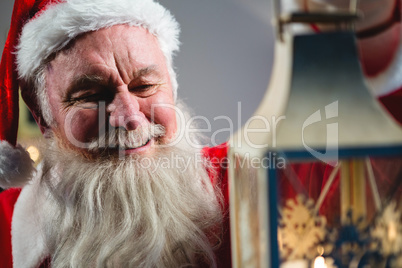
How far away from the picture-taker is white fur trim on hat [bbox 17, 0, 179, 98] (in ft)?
3.13

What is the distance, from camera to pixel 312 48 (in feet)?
1.72

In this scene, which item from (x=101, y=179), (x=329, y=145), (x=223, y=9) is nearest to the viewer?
(x=329, y=145)

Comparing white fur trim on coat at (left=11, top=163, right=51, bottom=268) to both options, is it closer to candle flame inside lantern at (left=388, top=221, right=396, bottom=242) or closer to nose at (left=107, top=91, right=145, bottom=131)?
nose at (left=107, top=91, right=145, bottom=131)

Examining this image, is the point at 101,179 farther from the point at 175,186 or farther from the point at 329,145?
the point at 329,145

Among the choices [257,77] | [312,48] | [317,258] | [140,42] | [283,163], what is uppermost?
[257,77]

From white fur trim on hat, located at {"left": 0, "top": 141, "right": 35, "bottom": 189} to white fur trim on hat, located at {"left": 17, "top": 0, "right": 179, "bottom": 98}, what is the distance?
177 mm

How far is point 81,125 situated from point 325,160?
612 mm

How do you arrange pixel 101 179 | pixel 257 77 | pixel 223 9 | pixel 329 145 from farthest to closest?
pixel 257 77 < pixel 223 9 < pixel 101 179 < pixel 329 145

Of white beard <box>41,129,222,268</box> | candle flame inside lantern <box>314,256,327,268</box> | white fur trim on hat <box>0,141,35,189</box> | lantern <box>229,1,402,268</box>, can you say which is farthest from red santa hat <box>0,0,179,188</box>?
candle flame inside lantern <box>314,256,327,268</box>

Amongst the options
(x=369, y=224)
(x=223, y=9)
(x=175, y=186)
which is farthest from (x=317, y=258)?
(x=223, y=9)

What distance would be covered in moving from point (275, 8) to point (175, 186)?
0.51 meters

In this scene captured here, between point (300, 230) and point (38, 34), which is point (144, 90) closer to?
point (38, 34)

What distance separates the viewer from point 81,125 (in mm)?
961

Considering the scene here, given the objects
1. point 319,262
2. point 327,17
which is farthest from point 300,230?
point 327,17
